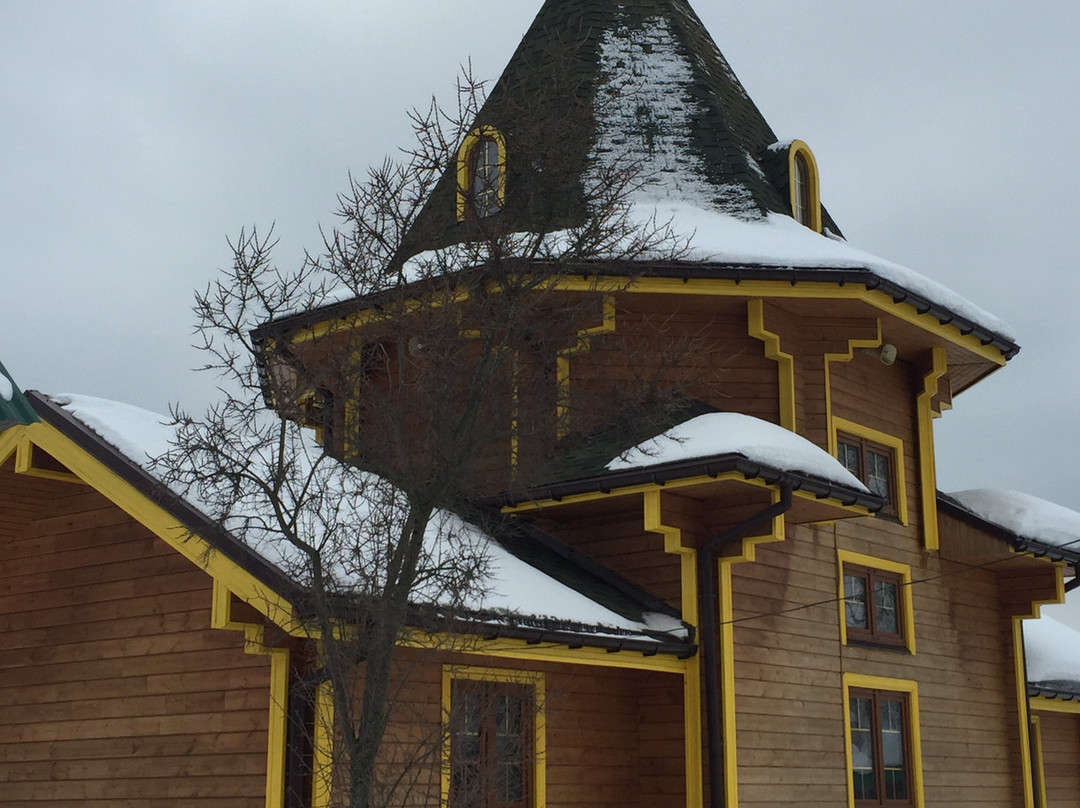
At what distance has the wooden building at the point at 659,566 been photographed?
850 cm

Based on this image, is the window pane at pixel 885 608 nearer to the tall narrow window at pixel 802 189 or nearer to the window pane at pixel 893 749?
the window pane at pixel 893 749

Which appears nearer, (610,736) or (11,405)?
(11,405)

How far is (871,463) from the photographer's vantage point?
12875 mm

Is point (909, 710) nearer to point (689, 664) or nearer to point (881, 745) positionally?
point (881, 745)

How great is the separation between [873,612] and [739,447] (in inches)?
127

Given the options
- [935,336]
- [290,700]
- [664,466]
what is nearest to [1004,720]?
[935,336]

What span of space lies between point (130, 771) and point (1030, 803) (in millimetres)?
9003

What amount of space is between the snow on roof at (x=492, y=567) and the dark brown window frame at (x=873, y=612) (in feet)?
7.78

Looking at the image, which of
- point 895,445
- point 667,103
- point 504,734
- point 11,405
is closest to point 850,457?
point 895,445

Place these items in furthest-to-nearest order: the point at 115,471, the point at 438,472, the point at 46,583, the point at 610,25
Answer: the point at 610,25 < the point at 46,583 < the point at 115,471 < the point at 438,472

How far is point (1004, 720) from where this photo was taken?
1365 cm

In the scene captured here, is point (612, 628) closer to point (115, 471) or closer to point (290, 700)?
point (290, 700)

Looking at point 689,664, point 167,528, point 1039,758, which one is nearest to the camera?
point 167,528

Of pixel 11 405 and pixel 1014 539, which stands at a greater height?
pixel 1014 539
